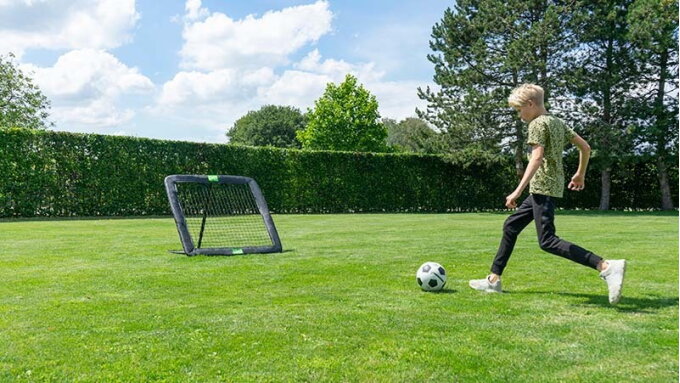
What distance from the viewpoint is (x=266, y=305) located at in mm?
5219

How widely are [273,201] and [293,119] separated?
4442cm

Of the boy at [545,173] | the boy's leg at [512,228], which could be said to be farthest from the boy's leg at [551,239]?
the boy's leg at [512,228]

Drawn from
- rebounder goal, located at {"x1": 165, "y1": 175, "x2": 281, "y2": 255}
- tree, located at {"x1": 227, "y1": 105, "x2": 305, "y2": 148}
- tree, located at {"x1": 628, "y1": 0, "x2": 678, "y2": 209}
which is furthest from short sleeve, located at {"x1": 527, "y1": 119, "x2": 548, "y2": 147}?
tree, located at {"x1": 227, "y1": 105, "x2": 305, "y2": 148}

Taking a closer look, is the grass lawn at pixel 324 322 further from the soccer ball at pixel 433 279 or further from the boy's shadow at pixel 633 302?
the soccer ball at pixel 433 279

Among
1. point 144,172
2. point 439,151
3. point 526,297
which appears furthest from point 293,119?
point 526,297

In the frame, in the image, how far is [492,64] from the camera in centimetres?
2884

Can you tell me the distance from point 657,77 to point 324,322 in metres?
32.0

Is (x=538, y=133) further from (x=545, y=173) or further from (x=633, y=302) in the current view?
(x=633, y=302)

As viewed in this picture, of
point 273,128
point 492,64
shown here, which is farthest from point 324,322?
point 273,128

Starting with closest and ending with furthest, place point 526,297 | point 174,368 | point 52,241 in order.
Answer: point 174,368
point 526,297
point 52,241

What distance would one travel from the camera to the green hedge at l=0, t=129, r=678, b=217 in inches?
817

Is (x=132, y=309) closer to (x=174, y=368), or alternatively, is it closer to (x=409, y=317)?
(x=174, y=368)

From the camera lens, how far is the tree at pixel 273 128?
67938mm

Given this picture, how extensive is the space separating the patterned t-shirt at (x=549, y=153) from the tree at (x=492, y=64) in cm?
2348
